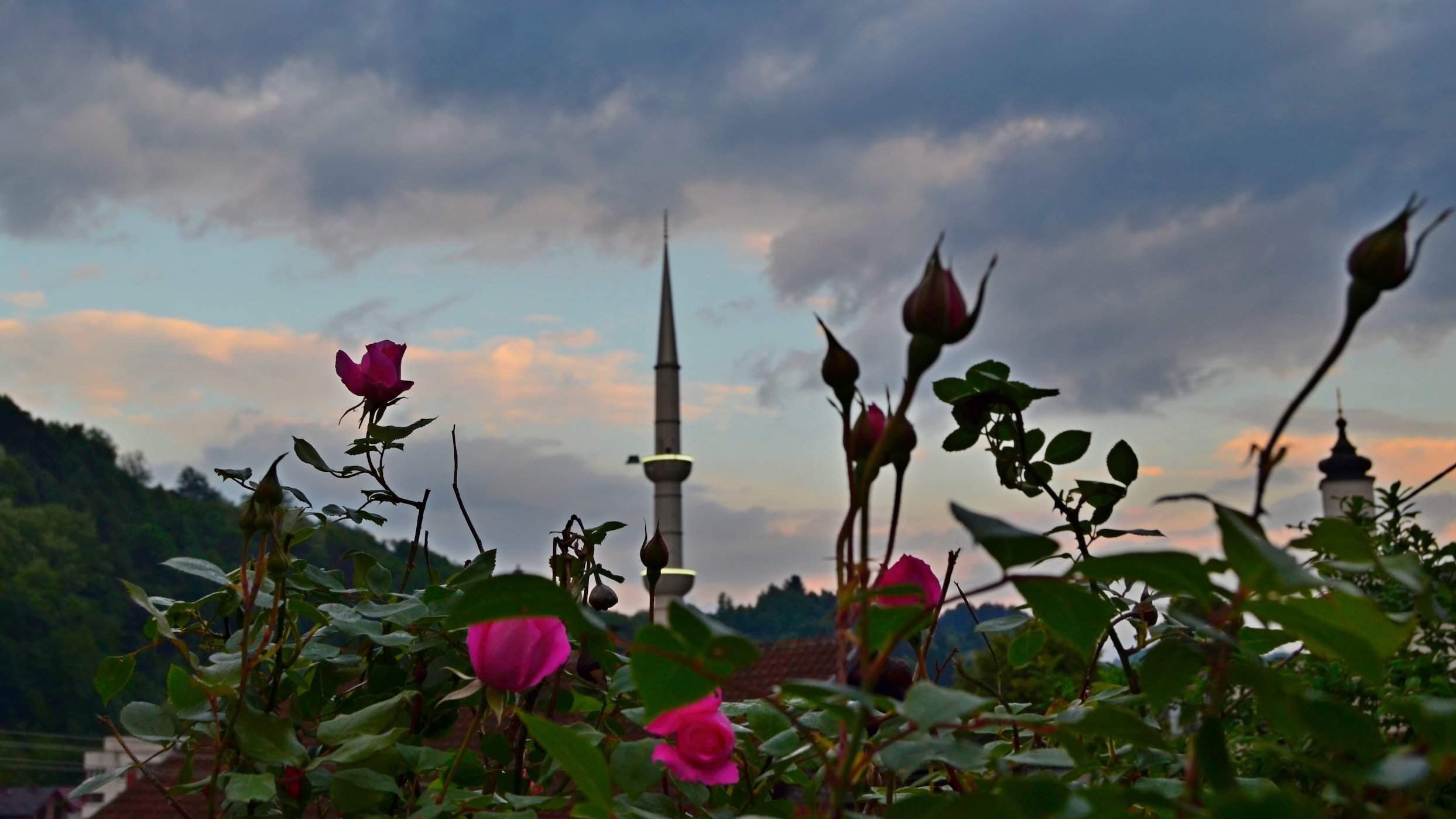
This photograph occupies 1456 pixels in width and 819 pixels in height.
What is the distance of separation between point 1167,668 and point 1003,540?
0.52ft

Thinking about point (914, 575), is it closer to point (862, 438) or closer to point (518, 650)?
point (862, 438)

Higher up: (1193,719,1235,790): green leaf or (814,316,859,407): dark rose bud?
(814,316,859,407): dark rose bud

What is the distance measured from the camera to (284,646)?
3.31ft

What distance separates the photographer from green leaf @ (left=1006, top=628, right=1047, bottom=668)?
1.13 metres

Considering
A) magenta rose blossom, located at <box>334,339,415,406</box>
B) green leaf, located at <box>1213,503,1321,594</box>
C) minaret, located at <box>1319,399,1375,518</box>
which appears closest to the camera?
green leaf, located at <box>1213,503,1321,594</box>

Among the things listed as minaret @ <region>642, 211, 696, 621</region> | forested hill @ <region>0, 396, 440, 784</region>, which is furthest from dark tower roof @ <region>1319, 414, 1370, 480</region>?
forested hill @ <region>0, 396, 440, 784</region>

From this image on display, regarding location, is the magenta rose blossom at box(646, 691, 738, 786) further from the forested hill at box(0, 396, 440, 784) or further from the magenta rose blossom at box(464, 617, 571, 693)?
the forested hill at box(0, 396, 440, 784)

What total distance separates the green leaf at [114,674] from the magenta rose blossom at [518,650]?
468 millimetres

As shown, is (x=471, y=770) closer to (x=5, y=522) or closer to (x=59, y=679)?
(x=59, y=679)

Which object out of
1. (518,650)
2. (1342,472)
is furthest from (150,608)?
(1342,472)

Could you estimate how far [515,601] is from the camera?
1.74 ft

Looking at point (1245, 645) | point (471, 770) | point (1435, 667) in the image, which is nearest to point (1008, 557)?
point (1245, 645)

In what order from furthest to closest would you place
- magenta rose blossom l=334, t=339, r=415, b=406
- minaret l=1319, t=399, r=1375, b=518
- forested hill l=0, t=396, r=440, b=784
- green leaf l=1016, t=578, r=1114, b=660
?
1. forested hill l=0, t=396, r=440, b=784
2. minaret l=1319, t=399, r=1375, b=518
3. magenta rose blossom l=334, t=339, r=415, b=406
4. green leaf l=1016, t=578, r=1114, b=660

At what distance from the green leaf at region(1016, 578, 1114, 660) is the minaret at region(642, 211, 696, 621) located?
22.4 m
